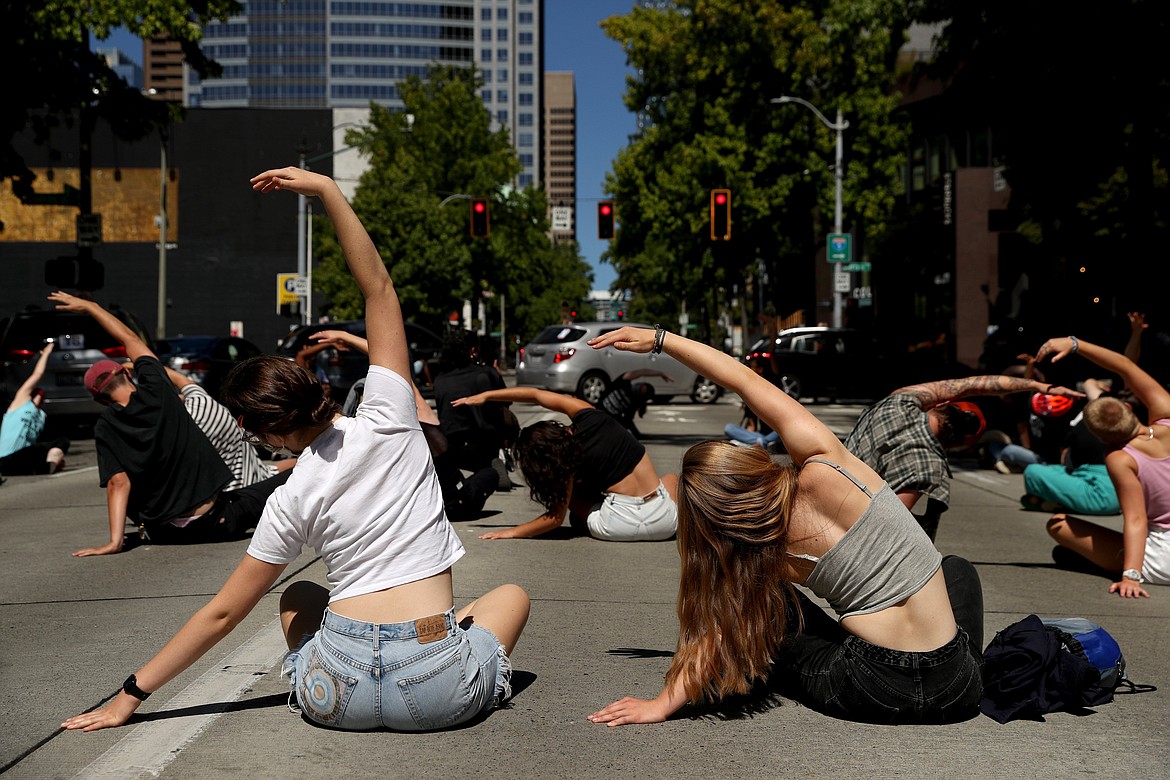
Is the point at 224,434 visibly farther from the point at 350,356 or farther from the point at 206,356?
the point at 206,356

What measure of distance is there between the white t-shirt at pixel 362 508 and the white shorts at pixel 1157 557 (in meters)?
5.30

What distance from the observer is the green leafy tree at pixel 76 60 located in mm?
20734

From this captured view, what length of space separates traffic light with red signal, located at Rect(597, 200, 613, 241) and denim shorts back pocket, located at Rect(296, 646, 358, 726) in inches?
1344

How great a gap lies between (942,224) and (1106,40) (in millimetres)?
25204

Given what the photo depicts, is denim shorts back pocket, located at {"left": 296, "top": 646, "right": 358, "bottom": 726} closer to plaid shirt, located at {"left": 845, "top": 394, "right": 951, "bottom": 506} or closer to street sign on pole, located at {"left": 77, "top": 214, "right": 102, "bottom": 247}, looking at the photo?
plaid shirt, located at {"left": 845, "top": 394, "right": 951, "bottom": 506}

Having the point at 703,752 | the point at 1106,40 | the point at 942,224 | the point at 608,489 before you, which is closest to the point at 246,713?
the point at 703,752

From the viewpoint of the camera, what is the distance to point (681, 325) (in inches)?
3593

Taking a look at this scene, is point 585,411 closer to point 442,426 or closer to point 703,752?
point 442,426

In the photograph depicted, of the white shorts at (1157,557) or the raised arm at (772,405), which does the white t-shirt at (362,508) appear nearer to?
the raised arm at (772,405)

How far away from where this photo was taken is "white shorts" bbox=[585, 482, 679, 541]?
9594 millimetres

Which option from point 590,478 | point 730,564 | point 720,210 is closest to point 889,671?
point 730,564

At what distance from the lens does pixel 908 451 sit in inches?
283

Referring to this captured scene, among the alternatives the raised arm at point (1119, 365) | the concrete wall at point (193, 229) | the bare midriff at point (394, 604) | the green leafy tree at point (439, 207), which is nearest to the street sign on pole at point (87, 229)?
the raised arm at point (1119, 365)

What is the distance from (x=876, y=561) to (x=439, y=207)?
158 feet
